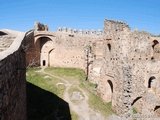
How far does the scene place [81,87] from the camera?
18016mm

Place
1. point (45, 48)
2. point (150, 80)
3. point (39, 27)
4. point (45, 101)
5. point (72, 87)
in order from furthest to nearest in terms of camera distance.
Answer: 1. point (45, 48)
2. point (39, 27)
3. point (72, 87)
4. point (150, 80)
5. point (45, 101)

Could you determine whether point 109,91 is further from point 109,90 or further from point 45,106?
point 45,106

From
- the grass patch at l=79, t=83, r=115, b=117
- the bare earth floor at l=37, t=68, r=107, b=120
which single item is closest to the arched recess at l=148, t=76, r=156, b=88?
the grass patch at l=79, t=83, r=115, b=117

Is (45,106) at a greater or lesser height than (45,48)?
lesser

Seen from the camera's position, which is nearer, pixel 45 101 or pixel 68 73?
pixel 45 101

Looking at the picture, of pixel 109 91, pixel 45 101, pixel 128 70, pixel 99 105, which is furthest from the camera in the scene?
pixel 109 91

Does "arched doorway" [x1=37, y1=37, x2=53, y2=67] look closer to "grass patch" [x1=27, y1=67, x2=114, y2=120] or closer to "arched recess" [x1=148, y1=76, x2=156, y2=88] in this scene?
"grass patch" [x1=27, y1=67, x2=114, y2=120]

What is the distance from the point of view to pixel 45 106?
13.9 meters

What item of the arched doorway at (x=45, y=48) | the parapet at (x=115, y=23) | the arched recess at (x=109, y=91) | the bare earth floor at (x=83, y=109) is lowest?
the bare earth floor at (x=83, y=109)

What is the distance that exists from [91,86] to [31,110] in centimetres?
767

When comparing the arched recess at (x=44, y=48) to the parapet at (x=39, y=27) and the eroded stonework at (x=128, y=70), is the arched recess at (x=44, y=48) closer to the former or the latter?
the parapet at (x=39, y=27)

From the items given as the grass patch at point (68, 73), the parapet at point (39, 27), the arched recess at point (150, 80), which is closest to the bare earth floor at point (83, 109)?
the grass patch at point (68, 73)

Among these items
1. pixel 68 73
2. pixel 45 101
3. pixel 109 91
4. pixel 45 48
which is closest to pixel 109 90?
pixel 109 91

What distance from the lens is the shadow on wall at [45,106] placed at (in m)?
12.6
